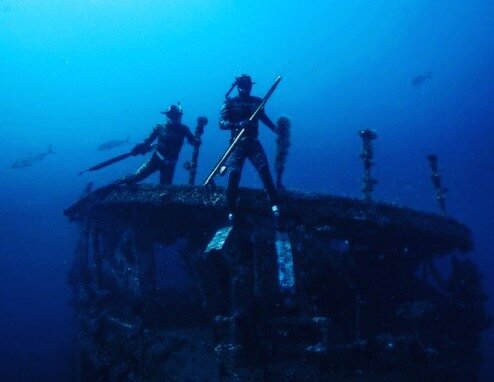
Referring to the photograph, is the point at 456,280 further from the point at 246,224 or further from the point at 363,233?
the point at 246,224

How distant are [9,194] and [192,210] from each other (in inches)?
3702

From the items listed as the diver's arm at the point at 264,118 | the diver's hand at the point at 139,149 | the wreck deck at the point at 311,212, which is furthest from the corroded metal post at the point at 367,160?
the diver's hand at the point at 139,149

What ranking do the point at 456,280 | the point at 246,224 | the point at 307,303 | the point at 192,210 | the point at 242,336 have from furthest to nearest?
the point at 456,280
the point at 192,210
the point at 246,224
the point at 307,303
the point at 242,336

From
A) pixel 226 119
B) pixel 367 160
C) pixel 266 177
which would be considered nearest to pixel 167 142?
pixel 226 119

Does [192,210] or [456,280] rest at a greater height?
[192,210]

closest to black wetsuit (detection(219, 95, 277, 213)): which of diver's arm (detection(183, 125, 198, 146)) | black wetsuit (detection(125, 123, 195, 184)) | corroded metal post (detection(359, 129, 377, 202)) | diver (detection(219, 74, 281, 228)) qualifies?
diver (detection(219, 74, 281, 228))

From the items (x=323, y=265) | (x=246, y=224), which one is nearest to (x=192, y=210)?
(x=246, y=224)

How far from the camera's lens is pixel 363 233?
6746 millimetres

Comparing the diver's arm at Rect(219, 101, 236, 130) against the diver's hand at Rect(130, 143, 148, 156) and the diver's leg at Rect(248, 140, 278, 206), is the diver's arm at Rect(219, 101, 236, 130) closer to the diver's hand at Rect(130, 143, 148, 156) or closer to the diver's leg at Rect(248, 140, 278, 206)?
the diver's leg at Rect(248, 140, 278, 206)

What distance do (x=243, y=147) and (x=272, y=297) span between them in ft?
7.38

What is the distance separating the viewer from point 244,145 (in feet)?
18.8

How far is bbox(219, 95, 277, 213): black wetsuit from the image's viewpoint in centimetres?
556

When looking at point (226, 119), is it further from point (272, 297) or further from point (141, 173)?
point (272, 297)

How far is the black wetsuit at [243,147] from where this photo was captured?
5559 millimetres
